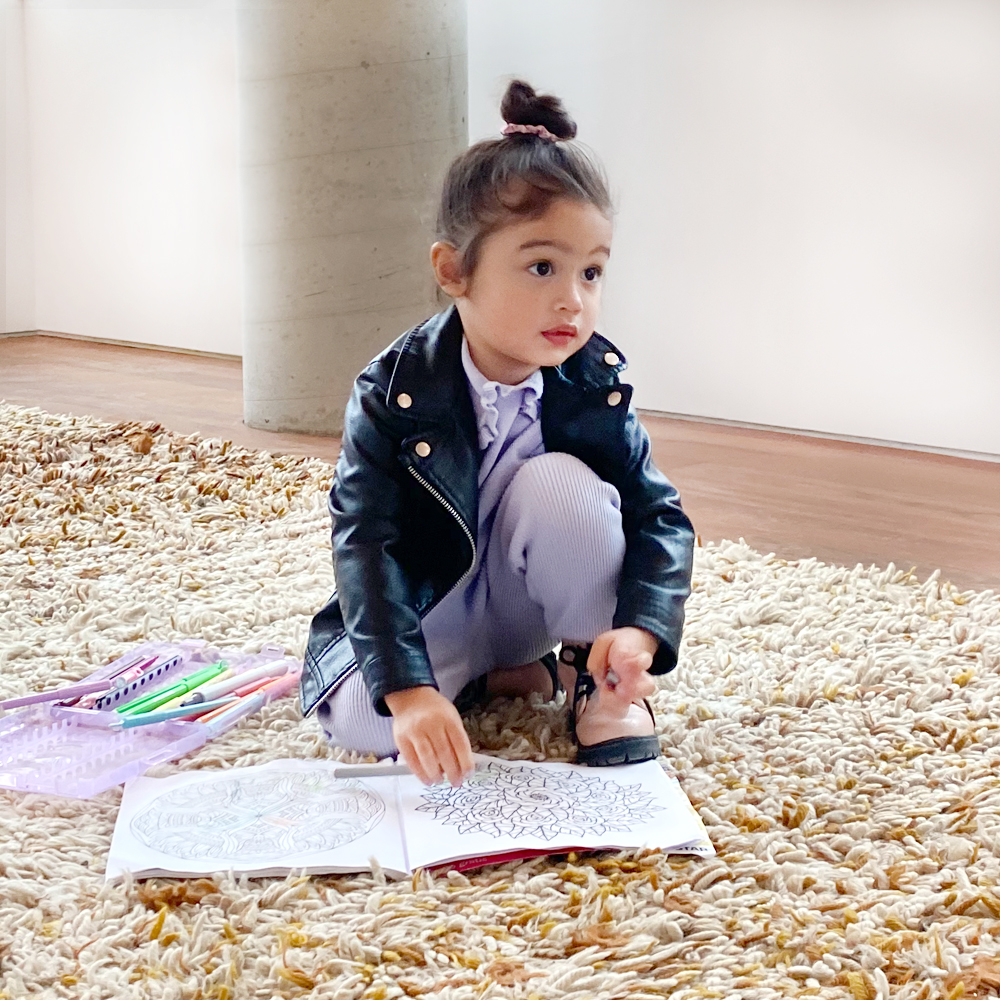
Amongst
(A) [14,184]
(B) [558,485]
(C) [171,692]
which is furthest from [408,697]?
(A) [14,184]

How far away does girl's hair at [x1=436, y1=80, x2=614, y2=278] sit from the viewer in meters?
1.09

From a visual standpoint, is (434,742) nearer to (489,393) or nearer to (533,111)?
(489,393)

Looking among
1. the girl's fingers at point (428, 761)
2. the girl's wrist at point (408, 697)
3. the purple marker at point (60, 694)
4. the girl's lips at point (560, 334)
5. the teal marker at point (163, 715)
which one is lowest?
the purple marker at point (60, 694)

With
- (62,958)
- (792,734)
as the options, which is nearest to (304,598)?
(792,734)

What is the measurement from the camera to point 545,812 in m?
1.01

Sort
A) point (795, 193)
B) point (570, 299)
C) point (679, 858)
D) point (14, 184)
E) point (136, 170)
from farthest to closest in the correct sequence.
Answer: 1. point (14, 184)
2. point (136, 170)
3. point (795, 193)
4. point (570, 299)
5. point (679, 858)

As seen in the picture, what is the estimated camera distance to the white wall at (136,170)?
3742mm

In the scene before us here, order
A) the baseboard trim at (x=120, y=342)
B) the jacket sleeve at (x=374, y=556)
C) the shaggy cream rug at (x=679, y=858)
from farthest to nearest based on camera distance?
the baseboard trim at (x=120, y=342) → the jacket sleeve at (x=374, y=556) → the shaggy cream rug at (x=679, y=858)

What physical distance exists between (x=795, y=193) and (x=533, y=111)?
1.56m

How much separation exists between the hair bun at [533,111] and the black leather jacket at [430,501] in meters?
0.18

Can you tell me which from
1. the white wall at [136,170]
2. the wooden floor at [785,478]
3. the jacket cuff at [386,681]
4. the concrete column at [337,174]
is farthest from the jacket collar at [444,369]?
the white wall at [136,170]

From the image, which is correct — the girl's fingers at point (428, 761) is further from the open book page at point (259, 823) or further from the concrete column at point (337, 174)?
the concrete column at point (337, 174)

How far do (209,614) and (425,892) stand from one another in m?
0.70

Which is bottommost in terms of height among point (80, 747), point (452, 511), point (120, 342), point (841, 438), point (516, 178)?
point (120, 342)
